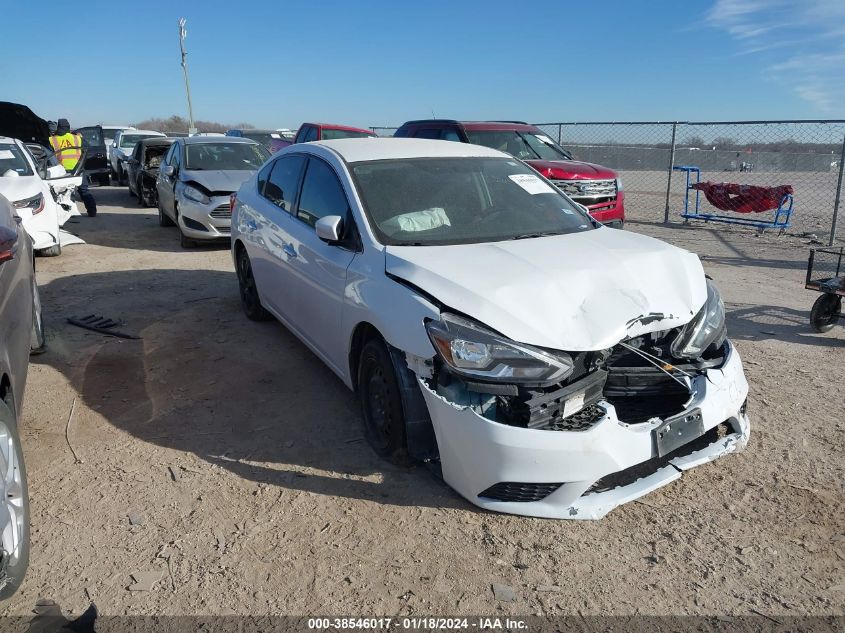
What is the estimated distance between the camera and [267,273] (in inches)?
213

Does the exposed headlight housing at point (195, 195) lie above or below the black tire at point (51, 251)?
above

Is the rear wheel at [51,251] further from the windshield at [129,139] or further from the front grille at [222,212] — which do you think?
the windshield at [129,139]

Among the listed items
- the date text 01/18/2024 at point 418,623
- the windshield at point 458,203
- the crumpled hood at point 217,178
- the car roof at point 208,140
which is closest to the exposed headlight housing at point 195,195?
the crumpled hood at point 217,178

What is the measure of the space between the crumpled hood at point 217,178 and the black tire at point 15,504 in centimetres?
744

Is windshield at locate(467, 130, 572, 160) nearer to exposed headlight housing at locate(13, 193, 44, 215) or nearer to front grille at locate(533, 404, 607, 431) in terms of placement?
exposed headlight housing at locate(13, 193, 44, 215)

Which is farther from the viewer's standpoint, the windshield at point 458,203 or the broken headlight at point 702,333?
the windshield at point 458,203

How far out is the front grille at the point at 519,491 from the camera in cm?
287

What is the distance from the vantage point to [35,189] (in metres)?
8.56

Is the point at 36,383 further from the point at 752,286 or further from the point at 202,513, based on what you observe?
the point at 752,286

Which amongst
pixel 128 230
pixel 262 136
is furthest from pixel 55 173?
pixel 262 136

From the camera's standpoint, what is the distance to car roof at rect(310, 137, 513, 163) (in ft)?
14.6

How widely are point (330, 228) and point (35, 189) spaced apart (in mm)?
6721

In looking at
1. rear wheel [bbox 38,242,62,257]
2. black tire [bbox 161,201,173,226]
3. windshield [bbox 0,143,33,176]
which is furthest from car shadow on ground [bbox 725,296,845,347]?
black tire [bbox 161,201,173,226]

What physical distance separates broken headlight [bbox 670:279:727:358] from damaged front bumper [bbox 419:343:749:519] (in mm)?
149
